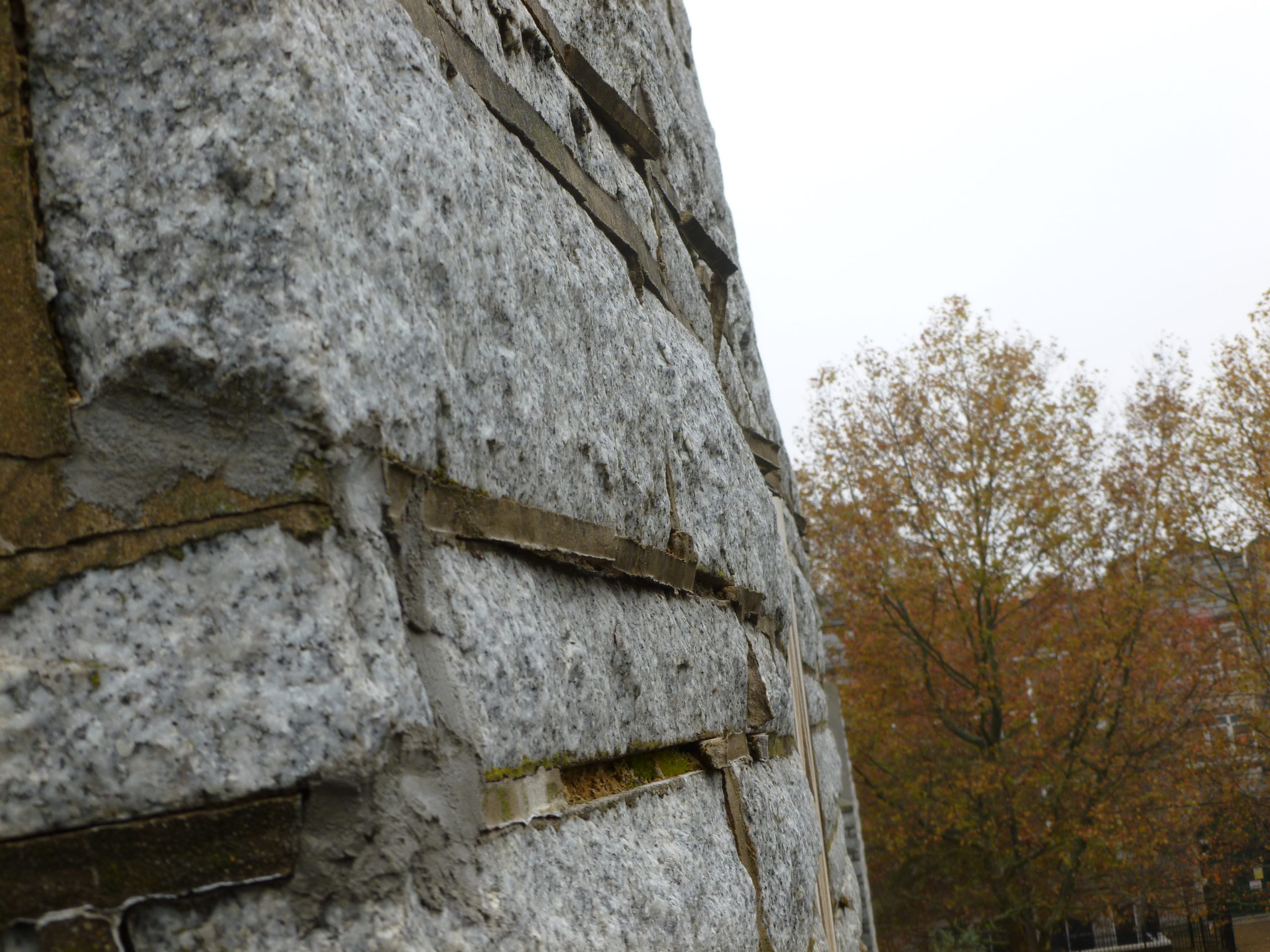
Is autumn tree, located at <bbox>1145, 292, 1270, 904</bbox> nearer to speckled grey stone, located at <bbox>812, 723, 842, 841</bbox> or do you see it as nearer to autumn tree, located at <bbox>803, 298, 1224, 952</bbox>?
autumn tree, located at <bbox>803, 298, 1224, 952</bbox>

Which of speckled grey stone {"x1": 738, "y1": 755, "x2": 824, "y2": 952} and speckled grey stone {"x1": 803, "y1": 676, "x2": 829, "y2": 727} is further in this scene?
speckled grey stone {"x1": 803, "y1": 676, "x2": 829, "y2": 727}

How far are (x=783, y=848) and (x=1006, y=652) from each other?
15997 mm

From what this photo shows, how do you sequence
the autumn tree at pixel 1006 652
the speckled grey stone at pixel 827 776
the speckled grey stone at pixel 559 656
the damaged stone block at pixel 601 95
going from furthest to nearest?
the autumn tree at pixel 1006 652, the speckled grey stone at pixel 827 776, the damaged stone block at pixel 601 95, the speckled grey stone at pixel 559 656

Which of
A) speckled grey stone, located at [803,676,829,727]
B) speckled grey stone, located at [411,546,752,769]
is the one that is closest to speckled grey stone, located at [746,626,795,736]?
speckled grey stone, located at [411,546,752,769]

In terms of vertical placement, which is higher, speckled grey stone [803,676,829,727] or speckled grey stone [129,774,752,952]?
speckled grey stone [803,676,829,727]

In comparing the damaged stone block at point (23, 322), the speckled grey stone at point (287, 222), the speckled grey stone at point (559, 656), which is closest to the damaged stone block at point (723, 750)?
the speckled grey stone at point (559, 656)

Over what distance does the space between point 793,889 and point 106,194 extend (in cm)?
146

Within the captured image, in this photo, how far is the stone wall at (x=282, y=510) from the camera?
0.68 meters

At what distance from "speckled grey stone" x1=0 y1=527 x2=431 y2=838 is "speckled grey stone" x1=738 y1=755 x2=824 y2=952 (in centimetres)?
100

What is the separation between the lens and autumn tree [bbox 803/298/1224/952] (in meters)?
15.8

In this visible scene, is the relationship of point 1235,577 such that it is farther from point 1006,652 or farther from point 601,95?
point 601,95

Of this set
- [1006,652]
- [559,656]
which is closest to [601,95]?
[559,656]

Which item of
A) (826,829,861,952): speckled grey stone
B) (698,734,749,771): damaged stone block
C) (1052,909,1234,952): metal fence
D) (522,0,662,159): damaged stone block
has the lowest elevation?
(1052,909,1234,952): metal fence

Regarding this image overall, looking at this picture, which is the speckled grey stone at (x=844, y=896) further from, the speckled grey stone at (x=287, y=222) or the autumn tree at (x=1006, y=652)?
the autumn tree at (x=1006, y=652)
